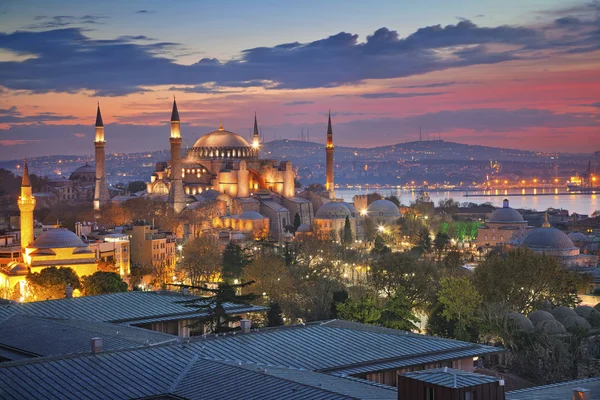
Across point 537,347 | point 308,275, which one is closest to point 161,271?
point 308,275

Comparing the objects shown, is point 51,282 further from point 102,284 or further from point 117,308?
point 117,308

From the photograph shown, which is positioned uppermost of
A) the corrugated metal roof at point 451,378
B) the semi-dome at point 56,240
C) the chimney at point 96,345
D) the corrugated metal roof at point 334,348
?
the corrugated metal roof at point 451,378

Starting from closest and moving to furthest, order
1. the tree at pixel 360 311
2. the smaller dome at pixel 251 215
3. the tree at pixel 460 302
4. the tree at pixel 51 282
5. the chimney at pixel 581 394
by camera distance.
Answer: the chimney at pixel 581 394 < the tree at pixel 360 311 < the tree at pixel 460 302 < the tree at pixel 51 282 < the smaller dome at pixel 251 215

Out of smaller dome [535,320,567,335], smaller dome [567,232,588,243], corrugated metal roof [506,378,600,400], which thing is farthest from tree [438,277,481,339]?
smaller dome [567,232,588,243]

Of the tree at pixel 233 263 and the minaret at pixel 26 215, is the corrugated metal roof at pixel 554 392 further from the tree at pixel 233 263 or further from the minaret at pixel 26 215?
the minaret at pixel 26 215

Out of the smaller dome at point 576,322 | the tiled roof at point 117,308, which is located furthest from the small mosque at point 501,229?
the tiled roof at point 117,308

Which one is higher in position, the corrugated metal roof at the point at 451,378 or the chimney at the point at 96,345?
the corrugated metal roof at the point at 451,378
